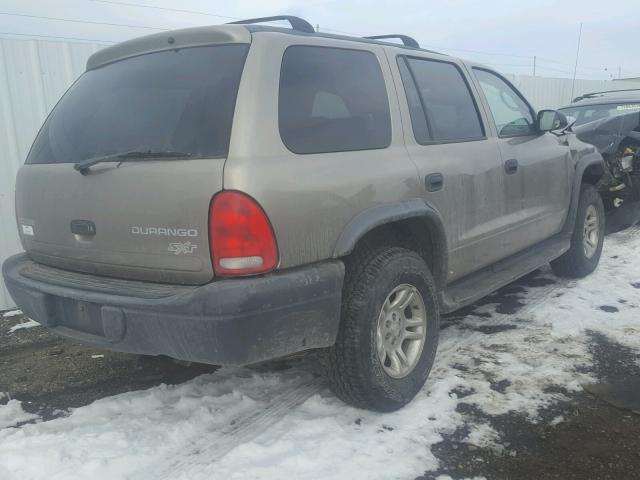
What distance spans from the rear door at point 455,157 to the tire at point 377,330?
0.43 metres

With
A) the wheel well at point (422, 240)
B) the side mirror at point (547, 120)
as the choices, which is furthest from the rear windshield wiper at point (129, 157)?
the side mirror at point (547, 120)

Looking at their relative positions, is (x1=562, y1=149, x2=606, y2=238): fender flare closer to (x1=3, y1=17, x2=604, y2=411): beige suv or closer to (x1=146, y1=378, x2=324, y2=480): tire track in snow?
(x1=3, y1=17, x2=604, y2=411): beige suv

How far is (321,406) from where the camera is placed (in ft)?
9.75

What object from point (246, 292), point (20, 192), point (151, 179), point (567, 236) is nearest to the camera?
point (246, 292)

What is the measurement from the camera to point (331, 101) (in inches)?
106

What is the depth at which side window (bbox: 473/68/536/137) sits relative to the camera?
13.2 ft

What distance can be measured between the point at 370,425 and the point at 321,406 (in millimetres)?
303

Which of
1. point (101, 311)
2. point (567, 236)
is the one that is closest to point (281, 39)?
point (101, 311)

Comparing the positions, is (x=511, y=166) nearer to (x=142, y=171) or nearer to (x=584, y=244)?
(x=584, y=244)

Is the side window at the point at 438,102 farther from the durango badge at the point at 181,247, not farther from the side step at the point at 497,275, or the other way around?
the durango badge at the point at 181,247

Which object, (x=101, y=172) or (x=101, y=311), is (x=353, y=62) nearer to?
(x=101, y=172)

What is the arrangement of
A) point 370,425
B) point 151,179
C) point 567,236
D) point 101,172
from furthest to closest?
point 567,236
point 370,425
point 101,172
point 151,179

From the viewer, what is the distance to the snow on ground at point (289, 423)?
2.45 meters

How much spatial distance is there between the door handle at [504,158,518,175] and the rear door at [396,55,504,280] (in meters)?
0.10
